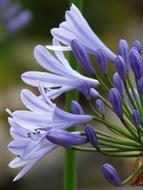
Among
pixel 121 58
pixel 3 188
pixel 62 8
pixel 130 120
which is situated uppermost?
pixel 121 58

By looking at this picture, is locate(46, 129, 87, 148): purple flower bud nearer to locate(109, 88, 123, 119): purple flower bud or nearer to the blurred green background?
locate(109, 88, 123, 119): purple flower bud

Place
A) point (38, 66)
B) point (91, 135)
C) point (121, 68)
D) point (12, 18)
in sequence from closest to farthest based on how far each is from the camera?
point (91, 135) < point (121, 68) < point (12, 18) < point (38, 66)

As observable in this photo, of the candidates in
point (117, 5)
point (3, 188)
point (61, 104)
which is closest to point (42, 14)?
point (117, 5)

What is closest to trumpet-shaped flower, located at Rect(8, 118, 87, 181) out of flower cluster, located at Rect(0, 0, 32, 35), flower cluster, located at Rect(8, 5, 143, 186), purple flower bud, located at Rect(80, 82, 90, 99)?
flower cluster, located at Rect(8, 5, 143, 186)

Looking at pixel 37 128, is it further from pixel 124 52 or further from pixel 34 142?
pixel 124 52

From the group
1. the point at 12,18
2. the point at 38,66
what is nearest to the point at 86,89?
the point at 12,18

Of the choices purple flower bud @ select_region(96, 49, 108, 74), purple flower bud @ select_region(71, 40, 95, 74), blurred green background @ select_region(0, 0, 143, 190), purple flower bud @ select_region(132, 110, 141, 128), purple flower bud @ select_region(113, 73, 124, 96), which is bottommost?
blurred green background @ select_region(0, 0, 143, 190)

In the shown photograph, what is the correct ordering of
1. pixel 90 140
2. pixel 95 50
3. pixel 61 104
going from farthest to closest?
1. pixel 61 104
2. pixel 95 50
3. pixel 90 140

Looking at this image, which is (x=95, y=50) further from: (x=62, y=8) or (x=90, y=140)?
(x=62, y=8)
